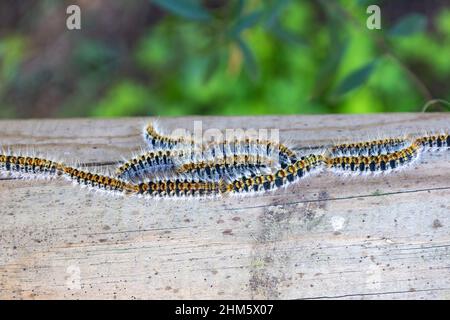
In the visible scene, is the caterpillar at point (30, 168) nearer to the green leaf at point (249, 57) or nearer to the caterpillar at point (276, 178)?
the caterpillar at point (276, 178)

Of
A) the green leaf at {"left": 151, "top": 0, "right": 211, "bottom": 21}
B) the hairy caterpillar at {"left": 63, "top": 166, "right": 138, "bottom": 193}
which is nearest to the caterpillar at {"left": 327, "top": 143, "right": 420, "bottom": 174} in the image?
the hairy caterpillar at {"left": 63, "top": 166, "right": 138, "bottom": 193}

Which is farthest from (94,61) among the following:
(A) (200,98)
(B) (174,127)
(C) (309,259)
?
(C) (309,259)

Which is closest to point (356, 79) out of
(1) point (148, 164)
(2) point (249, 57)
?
(2) point (249, 57)

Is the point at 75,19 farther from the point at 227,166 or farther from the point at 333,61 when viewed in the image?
the point at 227,166

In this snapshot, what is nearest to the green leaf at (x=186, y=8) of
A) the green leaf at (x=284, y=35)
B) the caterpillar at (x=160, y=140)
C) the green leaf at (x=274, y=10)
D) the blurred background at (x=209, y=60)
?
the blurred background at (x=209, y=60)

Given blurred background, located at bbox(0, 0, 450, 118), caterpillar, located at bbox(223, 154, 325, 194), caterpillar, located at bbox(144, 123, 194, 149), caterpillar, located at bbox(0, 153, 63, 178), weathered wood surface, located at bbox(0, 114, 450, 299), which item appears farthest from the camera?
blurred background, located at bbox(0, 0, 450, 118)

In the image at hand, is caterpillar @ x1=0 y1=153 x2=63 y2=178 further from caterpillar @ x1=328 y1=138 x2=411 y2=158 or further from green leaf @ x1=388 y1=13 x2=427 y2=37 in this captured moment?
green leaf @ x1=388 y1=13 x2=427 y2=37
